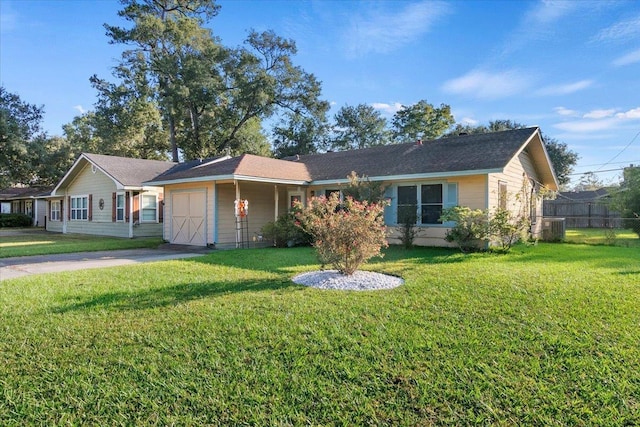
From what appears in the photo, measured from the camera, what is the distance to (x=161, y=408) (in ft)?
9.34

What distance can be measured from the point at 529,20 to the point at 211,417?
45.0 ft

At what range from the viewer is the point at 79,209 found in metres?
22.1

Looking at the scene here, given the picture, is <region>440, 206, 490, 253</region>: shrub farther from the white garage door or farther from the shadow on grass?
the white garage door

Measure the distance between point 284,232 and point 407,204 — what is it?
456 centimetres

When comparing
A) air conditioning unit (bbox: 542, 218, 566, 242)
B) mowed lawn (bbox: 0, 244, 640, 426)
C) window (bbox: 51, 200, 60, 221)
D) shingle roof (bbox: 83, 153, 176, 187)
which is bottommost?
mowed lawn (bbox: 0, 244, 640, 426)

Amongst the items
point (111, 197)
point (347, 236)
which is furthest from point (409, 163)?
point (111, 197)

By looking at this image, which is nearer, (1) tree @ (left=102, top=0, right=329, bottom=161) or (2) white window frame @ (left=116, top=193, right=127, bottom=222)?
(2) white window frame @ (left=116, top=193, right=127, bottom=222)

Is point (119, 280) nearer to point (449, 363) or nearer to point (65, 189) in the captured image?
point (449, 363)

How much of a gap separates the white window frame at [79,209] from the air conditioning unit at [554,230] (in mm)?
23759

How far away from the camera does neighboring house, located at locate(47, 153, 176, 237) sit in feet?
60.7

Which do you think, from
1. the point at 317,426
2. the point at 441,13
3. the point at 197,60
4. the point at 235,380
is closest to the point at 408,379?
the point at 317,426

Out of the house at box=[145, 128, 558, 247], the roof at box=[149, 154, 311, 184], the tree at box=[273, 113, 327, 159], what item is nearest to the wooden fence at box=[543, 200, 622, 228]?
the house at box=[145, 128, 558, 247]

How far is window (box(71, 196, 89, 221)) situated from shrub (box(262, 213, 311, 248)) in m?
14.0

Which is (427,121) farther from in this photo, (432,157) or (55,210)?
(55,210)
